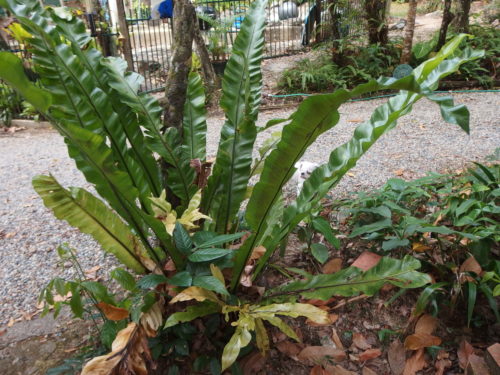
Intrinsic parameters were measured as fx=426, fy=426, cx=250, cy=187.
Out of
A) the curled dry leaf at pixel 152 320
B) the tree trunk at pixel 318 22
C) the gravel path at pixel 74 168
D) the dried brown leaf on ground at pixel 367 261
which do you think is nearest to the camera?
the curled dry leaf at pixel 152 320

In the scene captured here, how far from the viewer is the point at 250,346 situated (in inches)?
75.6

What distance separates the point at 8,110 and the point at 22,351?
20.5 ft

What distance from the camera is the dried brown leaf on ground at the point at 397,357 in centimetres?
197

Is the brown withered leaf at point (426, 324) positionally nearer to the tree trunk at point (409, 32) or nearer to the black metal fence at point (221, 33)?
the black metal fence at point (221, 33)

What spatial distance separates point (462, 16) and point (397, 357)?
26.7 ft

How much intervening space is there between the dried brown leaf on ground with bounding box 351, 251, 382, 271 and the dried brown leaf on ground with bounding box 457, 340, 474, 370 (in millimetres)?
541

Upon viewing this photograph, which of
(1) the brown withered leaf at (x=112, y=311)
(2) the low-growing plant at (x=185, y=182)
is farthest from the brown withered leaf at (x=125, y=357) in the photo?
(1) the brown withered leaf at (x=112, y=311)

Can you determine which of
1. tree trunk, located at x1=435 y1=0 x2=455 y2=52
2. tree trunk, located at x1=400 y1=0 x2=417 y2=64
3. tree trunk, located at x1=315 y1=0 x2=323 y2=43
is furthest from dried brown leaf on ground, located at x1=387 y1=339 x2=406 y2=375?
tree trunk, located at x1=315 y1=0 x2=323 y2=43

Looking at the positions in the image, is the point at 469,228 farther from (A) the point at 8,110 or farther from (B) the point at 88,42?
(A) the point at 8,110

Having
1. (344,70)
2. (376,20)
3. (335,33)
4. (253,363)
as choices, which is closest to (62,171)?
(253,363)

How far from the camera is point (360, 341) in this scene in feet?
6.90

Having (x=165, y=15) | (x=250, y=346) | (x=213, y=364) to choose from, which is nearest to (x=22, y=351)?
(x=213, y=364)

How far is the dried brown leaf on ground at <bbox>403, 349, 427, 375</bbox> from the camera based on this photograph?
6.40ft

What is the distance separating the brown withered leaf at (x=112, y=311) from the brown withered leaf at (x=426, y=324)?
1362mm
